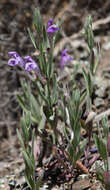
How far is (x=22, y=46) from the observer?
3.61 metres

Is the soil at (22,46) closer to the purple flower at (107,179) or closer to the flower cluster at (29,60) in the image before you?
the flower cluster at (29,60)

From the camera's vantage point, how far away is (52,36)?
65.6 inches

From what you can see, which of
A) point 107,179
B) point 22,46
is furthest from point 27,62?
point 22,46

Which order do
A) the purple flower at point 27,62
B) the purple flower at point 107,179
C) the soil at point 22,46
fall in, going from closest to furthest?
the purple flower at point 107,179 → the purple flower at point 27,62 → the soil at point 22,46

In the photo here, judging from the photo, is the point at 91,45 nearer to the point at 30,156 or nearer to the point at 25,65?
the point at 25,65

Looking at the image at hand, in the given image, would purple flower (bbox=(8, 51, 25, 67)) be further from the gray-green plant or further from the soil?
the soil

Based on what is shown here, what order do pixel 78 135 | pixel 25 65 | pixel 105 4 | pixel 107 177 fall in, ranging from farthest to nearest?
pixel 105 4 < pixel 25 65 < pixel 78 135 < pixel 107 177

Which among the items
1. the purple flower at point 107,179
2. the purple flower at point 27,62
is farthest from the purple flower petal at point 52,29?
the purple flower at point 107,179

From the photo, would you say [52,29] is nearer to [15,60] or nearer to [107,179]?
[15,60]

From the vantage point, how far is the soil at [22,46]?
8.66 feet

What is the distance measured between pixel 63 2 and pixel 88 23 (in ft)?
8.84

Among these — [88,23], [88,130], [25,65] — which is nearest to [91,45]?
[88,23]

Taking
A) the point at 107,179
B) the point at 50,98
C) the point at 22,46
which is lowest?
the point at 107,179

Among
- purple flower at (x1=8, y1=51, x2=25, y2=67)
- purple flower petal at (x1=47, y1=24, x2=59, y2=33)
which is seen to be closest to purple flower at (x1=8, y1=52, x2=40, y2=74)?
purple flower at (x1=8, y1=51, x2=25, y2=67)
